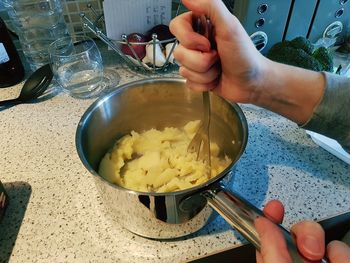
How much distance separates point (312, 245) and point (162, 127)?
0.39 meters

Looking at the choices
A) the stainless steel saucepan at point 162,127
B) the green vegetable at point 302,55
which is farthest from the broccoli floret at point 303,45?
the stainless steel saucepan at point 162,127

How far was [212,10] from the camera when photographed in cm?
39

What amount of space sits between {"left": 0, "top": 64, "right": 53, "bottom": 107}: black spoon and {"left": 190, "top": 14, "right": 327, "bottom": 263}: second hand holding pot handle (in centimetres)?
43

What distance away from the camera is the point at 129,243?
456mm

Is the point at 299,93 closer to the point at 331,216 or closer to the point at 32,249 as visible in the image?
the point at 331,216

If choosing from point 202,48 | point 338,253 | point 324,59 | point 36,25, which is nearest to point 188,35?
point 202,48

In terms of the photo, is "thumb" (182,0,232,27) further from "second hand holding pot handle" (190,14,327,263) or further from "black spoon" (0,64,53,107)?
"black spoon" (0,64,53,107)

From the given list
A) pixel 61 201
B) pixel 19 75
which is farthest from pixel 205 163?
pixel 19 75

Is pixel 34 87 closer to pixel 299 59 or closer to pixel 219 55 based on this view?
pixel 219 55

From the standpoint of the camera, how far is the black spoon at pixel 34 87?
688 millimetres

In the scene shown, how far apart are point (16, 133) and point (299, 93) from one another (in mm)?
529

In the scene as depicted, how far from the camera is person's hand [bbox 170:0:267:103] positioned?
1.32 feet

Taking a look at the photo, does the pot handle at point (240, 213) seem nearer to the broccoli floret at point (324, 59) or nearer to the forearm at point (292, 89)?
the forearm at point (292, 89)

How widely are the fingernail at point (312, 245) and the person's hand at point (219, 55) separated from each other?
0.24 m
